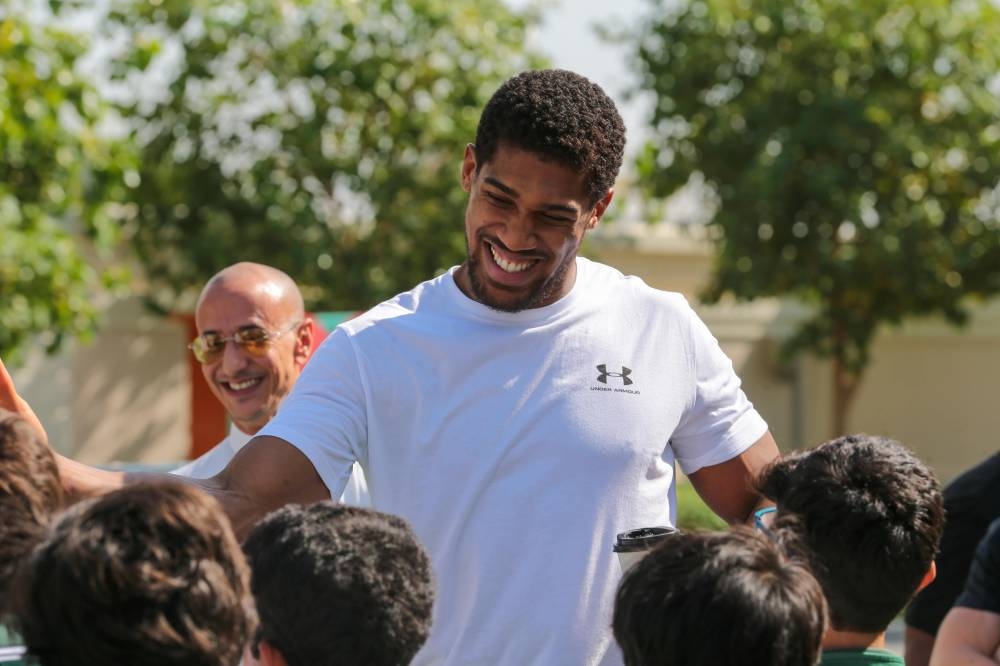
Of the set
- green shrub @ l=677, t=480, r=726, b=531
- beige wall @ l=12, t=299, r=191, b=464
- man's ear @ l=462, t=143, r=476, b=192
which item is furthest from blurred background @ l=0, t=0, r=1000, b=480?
man's ear @ l=462, t=143, r=476, b=192

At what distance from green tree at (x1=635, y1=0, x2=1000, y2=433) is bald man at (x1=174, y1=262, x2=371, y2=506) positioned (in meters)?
10.5

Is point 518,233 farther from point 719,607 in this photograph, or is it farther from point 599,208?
point 719,607

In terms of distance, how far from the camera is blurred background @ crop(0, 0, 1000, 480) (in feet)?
42.6

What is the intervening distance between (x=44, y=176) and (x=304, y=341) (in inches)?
245

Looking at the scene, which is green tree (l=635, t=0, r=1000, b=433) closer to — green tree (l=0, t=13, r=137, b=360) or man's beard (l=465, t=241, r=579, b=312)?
green tree (l=0, t=13, r=137, b=360)

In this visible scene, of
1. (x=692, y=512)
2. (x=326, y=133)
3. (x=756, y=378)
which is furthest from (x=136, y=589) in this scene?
(x=756, y=378)

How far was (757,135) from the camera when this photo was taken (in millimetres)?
14836

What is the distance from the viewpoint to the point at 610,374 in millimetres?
2783

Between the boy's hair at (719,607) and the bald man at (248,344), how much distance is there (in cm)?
231

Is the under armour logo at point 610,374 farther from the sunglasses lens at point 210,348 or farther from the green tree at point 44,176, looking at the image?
the green tree at point 44,176

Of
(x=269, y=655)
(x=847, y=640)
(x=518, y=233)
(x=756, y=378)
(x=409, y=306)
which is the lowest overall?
(x=756, y=378)

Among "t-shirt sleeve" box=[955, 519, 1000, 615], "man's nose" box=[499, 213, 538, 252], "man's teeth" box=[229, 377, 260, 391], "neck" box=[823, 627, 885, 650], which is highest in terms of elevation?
"man's nose" box=[499, 213, 538, 252]

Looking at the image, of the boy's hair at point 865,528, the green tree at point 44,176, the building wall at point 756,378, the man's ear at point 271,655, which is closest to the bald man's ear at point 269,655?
the man's ear at point 271,655

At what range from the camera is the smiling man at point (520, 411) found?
264cm
